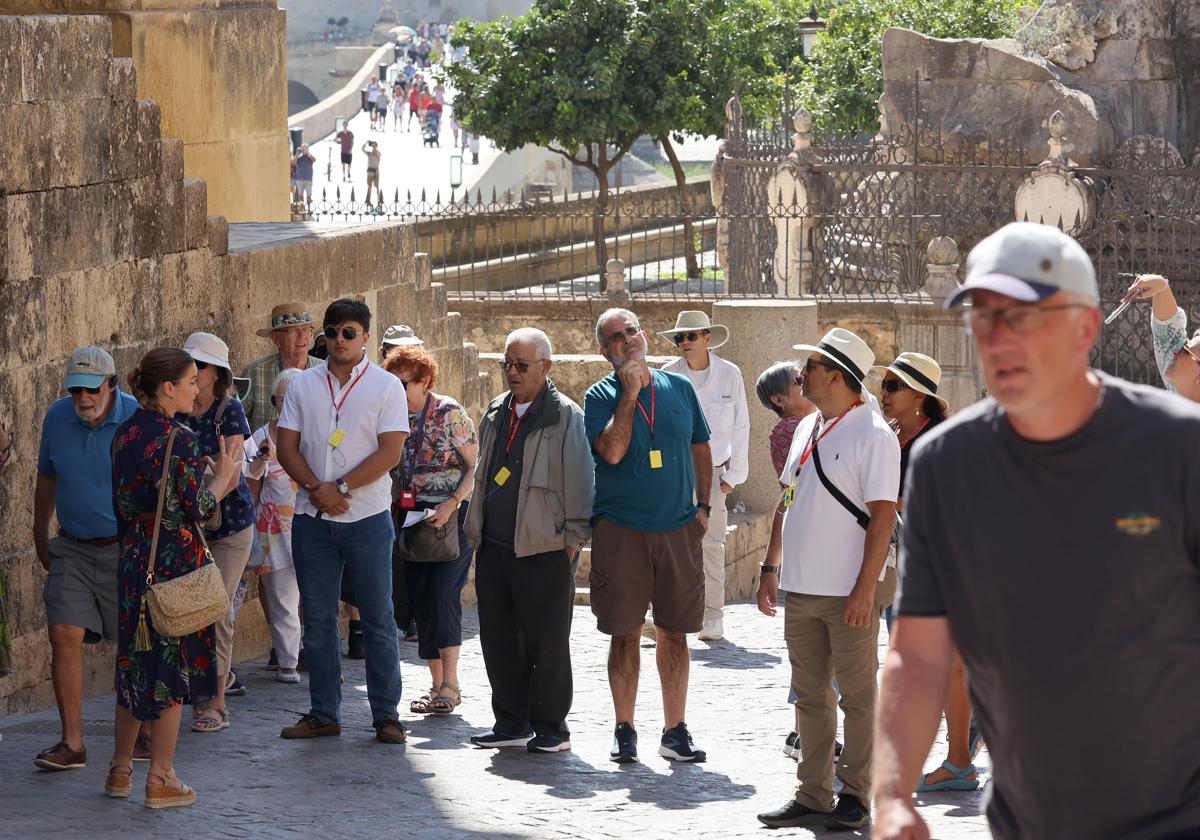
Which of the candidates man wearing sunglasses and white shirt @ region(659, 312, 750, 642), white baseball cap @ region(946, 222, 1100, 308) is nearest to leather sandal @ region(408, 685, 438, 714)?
man wearing sunglasses and white shirt @ region(659, 312, 750, 642)

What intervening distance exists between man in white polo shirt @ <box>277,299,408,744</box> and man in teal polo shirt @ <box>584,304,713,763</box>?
794 mm

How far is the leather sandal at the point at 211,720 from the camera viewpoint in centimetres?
750

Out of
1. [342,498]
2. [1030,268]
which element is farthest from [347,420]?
[1030,268]

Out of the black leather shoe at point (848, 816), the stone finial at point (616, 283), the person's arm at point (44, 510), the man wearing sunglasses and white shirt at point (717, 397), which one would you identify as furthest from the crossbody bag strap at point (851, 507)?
the stone finial at point (616, 283)

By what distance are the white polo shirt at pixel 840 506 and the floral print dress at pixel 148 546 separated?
6.41 feet

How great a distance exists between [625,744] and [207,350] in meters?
2.19

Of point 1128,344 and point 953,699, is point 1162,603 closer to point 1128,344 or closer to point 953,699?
point 953,699

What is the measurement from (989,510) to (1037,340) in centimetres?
30

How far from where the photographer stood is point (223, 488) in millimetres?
7094

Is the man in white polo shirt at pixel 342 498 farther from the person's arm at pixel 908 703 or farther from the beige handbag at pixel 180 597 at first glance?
the person's arm at pixel 908 703

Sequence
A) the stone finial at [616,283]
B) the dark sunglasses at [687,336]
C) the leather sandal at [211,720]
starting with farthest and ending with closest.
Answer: the stone finial at [616,283] → the dark sunglasses at [687,336] → the leather sandal at [211,720]

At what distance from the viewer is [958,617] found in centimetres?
332

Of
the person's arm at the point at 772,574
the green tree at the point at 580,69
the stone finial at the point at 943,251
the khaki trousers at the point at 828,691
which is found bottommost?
the khaki trousers at the point at 828,691

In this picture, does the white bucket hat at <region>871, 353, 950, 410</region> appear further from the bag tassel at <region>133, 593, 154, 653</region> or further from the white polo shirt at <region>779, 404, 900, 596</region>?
the bag tassel at <region>133, 593, 154, 653</region>
